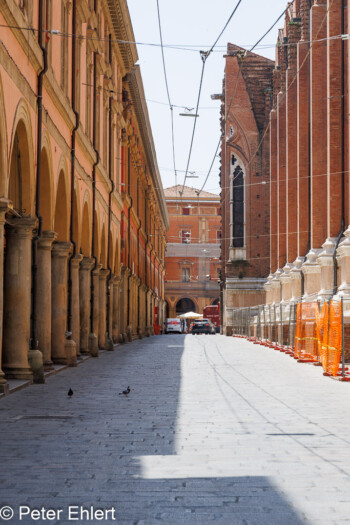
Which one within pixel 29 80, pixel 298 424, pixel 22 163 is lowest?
pixel 298 424

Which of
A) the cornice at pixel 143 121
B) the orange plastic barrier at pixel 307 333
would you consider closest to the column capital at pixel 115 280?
the cornice at pixel 143 121

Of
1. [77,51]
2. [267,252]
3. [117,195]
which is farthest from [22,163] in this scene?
[267,252]

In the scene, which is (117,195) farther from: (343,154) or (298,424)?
(298,424)

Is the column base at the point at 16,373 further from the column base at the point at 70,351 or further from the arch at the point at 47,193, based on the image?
the column base at the point at 70,351

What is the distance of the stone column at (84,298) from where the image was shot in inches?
995

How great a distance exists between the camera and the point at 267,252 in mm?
57031

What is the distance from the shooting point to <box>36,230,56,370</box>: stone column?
17469 mm

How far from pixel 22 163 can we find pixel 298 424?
8.24m

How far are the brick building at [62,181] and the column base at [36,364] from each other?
2 centimetres

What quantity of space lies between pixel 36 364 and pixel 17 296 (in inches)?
53.0

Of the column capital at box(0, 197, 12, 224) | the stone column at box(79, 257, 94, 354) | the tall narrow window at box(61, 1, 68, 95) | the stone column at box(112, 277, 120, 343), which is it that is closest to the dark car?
the stone column at box(112, 277, 120, 343)

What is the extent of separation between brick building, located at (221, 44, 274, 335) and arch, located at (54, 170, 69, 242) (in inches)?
1419

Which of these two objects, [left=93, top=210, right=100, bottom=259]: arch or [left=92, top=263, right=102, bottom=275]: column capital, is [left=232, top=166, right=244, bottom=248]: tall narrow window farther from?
[left=92, top=263, right=102, bottom=275]: column capital

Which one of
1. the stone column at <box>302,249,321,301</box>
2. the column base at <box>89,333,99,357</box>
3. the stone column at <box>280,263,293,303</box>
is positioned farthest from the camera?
the stone column at <box>280,263,293,303</box>
